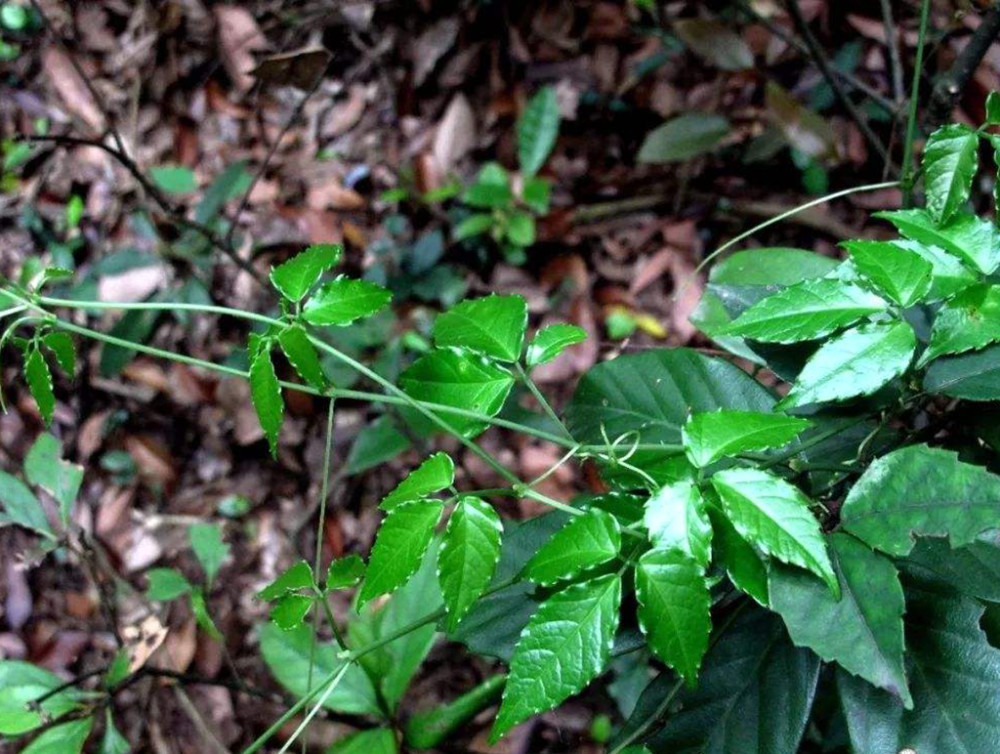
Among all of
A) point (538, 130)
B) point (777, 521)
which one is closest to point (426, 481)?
point (777, 521)

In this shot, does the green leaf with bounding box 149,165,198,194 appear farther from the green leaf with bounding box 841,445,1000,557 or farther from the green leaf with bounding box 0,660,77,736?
the green leaf with bounding box 841,445,1000,557

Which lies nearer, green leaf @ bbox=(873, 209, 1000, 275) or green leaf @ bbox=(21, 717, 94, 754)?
green leaf @ bbox=(873, 209, 1000, 275)

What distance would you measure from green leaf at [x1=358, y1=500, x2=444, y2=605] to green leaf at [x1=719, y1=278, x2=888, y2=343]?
0.29m

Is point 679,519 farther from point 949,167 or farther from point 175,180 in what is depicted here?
point 175,180

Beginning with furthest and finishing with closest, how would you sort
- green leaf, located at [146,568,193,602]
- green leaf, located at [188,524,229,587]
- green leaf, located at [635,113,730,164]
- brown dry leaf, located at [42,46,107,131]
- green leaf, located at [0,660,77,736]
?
brown dry leaf, located at [42,46,107,131], green leaf, located at [635,113,730,164], green leaf, located at [188,524,229,587], green leaf, located at [146,568,193,602], green leaf, located at [0,660,77,736]

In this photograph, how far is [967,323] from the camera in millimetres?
661

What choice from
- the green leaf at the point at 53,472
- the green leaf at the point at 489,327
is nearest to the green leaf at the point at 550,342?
the green leaf at the point at 489,327

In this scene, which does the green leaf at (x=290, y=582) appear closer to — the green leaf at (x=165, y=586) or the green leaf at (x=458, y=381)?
the green leaf at (x=458, y=381)

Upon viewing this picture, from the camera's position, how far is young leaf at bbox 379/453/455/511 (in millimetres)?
654

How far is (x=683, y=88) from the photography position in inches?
83.0

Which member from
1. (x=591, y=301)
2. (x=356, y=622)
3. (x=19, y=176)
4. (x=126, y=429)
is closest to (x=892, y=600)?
(x=356, y=622)

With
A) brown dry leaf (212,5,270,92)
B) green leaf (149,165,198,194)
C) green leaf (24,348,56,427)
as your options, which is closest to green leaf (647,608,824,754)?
green leaf (24,348,56,427)

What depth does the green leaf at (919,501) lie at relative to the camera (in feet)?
1.96

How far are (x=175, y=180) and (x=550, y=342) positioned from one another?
166 cm
